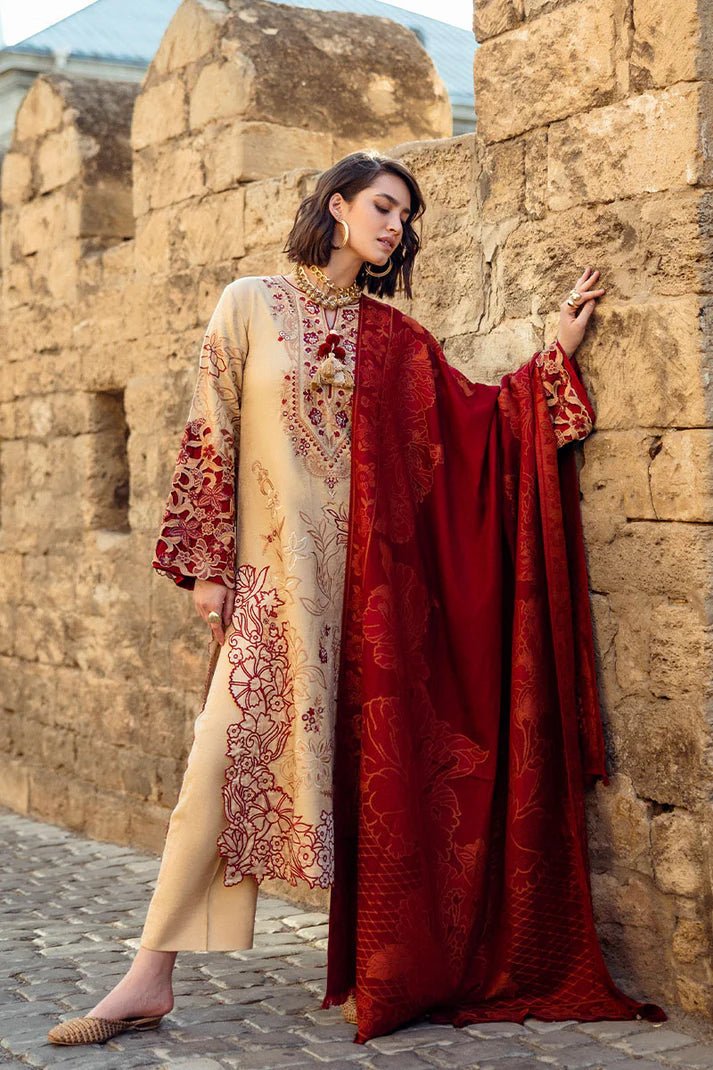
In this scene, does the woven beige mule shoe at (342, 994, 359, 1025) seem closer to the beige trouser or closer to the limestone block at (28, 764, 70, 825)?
the beige trouser

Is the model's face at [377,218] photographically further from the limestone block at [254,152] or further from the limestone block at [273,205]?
the limestone block at [254,152]

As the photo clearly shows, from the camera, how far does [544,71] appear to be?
367cm

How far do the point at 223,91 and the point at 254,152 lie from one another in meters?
0.28

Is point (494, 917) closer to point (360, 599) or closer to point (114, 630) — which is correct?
point (360, 599)

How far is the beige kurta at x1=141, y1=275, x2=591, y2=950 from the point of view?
3.38 m

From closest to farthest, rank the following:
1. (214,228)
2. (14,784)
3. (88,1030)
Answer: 1. (88,1030)
2. (214,228)
3. (14,784)

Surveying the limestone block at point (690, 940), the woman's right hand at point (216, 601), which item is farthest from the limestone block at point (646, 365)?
the limestone block at point (690, 940)

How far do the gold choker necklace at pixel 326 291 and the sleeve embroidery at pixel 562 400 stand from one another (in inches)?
19.1

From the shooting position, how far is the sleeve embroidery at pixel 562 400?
353 centimetres

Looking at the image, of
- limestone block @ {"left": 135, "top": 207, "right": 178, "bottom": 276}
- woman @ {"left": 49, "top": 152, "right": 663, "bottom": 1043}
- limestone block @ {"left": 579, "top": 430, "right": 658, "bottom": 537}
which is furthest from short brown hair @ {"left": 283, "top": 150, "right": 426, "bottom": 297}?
limestone block @ {"left": 135, "top": 207, "right": 178, "bottom": 276}

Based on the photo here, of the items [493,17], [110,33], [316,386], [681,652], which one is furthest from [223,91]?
[110,33]

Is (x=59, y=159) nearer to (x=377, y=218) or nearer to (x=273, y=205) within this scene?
(x=273, y=205)

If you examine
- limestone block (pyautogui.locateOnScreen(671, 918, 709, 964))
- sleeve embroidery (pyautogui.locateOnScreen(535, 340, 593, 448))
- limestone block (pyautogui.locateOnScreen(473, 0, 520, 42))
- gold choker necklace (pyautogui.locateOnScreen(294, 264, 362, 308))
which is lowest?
limestone block (pyautogui.locateOnScreen(671, 918, 709, 964))

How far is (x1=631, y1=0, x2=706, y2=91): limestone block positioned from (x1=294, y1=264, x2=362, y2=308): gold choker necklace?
2.65ft
